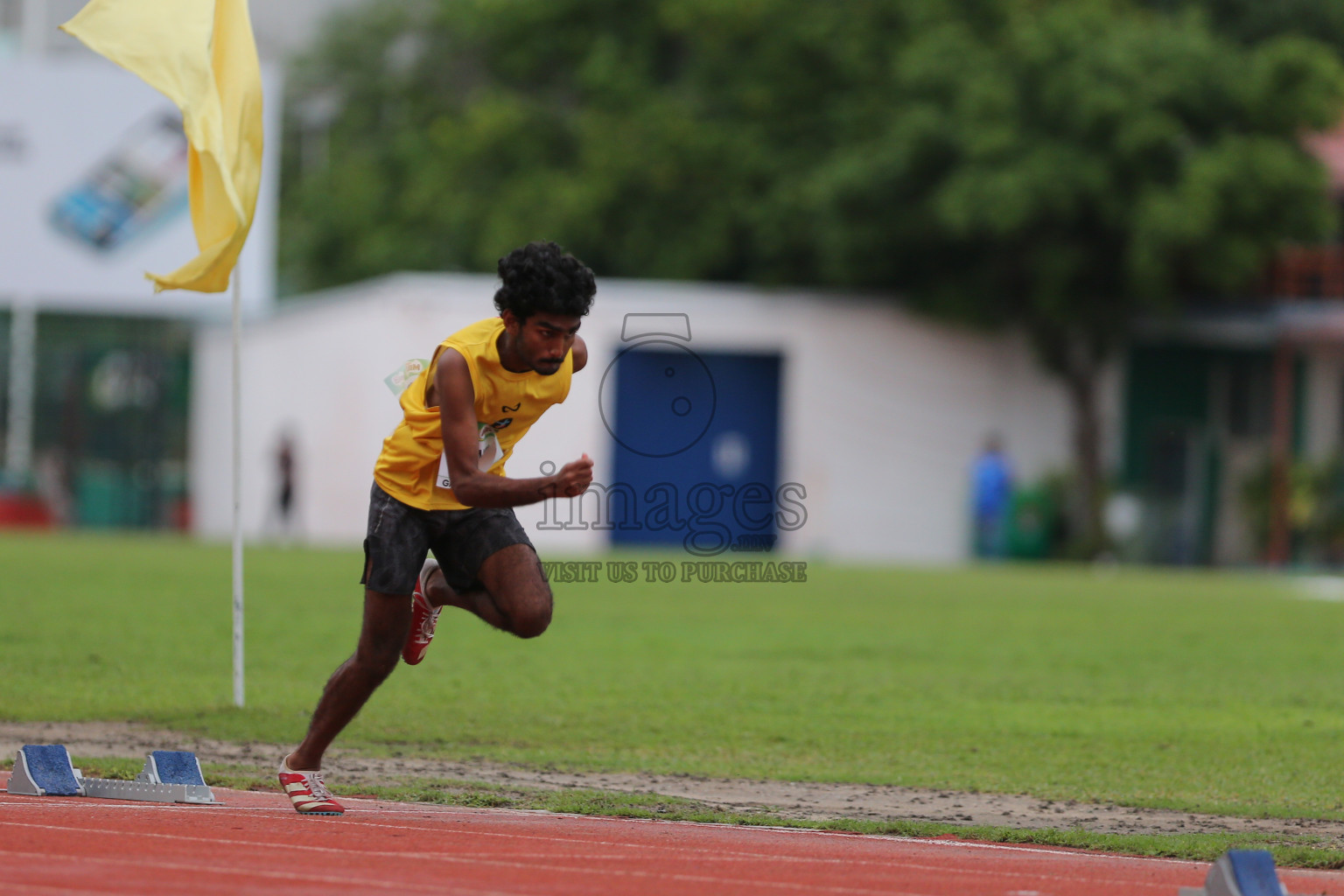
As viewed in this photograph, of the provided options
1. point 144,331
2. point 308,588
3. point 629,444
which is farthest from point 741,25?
point 308,588

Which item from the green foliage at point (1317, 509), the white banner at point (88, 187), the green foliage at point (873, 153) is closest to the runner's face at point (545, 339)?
the green foliage at point (873, 153)

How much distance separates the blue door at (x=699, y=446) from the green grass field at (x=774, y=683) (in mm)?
13772

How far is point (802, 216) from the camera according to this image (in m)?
36.5

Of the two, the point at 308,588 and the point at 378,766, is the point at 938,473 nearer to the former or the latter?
the point at 308,588

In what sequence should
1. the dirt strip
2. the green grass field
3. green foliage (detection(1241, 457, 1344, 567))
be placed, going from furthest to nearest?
green foliage (detection(1241, 457, 1344, 567)), the green grass field, the dirt strip

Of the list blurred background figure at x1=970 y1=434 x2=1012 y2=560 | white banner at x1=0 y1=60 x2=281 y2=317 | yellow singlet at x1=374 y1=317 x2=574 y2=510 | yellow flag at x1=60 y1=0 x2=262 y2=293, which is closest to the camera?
yellow singlet at x1=374 y1=317 x2=574 y2=510

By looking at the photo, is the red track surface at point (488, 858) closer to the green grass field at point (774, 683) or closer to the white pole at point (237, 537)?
the green grass field at point (774, 683)

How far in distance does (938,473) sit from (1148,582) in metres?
10.1

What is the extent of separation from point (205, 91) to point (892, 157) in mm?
25594

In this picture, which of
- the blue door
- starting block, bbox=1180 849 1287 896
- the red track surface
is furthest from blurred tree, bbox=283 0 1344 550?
starting block, bbox=1180 849 1287 896

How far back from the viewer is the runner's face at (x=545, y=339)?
6898mm

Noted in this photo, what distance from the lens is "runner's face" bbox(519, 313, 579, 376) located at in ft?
22.6

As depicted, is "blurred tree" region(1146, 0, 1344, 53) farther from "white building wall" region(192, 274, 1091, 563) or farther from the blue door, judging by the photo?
the blue door

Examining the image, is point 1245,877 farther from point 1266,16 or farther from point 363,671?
point 1266,16
